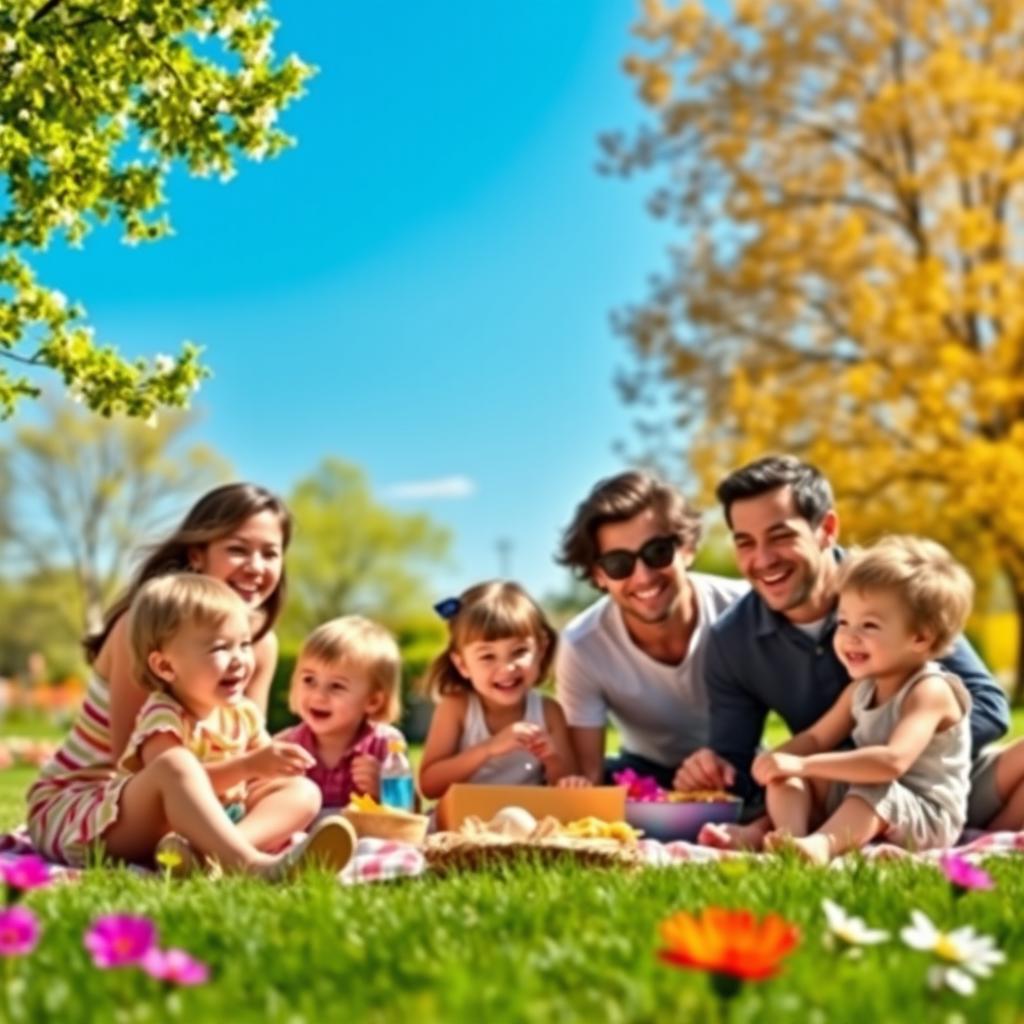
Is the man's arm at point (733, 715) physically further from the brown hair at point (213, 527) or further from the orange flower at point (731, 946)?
the orange flower at point (731, 946)

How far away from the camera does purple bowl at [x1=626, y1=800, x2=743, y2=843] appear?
5.97 m

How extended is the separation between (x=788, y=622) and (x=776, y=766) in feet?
3.57

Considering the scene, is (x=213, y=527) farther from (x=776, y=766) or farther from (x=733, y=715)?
(x=776, y=766)

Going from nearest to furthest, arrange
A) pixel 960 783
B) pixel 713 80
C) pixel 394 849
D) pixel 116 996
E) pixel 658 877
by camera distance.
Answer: pixel 116 996, pixel 658 877, pixel 394 849, pixel 960 783, pixel 713 80

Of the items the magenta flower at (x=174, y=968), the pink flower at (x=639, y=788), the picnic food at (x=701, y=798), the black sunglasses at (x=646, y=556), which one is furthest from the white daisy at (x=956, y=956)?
the black sunglasses at (x=646, y=556)

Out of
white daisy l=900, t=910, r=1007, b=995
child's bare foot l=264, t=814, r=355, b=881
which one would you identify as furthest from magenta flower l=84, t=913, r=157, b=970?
child's bare foot l=264, t=814, r=355, b=881

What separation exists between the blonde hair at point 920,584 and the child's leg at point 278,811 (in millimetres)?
1951

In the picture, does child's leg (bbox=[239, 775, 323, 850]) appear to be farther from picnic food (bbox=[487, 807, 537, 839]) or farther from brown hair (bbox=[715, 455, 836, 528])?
brown hair (bbox=[715, 455, 836, 528])

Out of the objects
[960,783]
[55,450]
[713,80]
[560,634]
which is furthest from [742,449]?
[55,450]

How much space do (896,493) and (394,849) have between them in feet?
65.0

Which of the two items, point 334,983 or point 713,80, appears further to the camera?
point 713,80

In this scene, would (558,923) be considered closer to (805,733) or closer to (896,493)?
(805,733)

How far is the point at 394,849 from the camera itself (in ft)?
16.5

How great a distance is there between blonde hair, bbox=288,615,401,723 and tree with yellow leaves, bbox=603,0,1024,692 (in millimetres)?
16691
